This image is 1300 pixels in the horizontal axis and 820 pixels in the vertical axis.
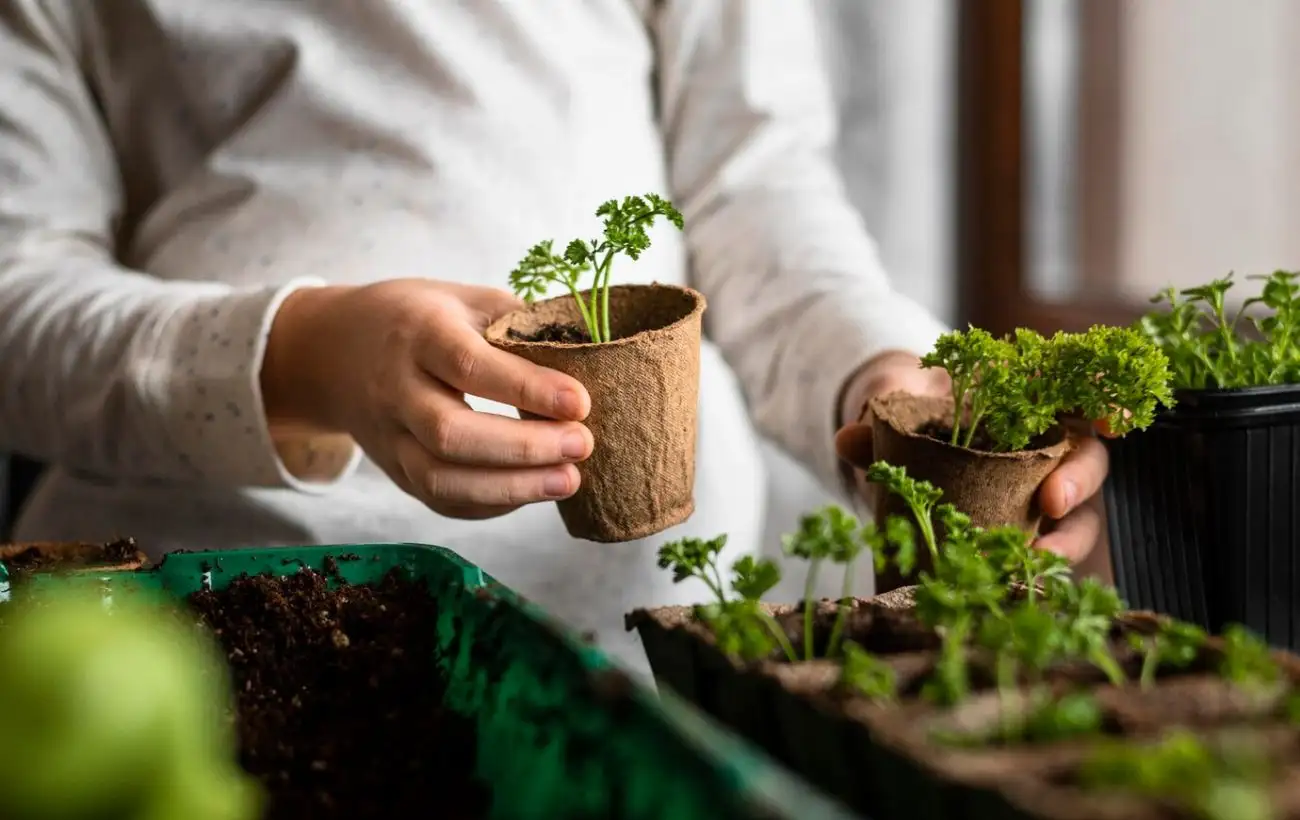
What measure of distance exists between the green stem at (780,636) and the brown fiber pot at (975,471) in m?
0.25

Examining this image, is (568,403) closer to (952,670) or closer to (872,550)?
(872,550)

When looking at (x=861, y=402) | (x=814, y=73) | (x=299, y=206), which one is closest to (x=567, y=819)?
(x=861, y=402)

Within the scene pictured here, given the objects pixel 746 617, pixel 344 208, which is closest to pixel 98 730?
pixel 746 617

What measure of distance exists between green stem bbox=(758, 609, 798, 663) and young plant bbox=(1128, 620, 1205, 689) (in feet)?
0.48

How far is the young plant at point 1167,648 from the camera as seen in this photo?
0.51 m

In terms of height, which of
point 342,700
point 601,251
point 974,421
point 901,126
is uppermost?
point 901,126

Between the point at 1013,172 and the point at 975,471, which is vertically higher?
the point at 1013,172

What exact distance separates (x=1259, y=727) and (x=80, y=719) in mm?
391

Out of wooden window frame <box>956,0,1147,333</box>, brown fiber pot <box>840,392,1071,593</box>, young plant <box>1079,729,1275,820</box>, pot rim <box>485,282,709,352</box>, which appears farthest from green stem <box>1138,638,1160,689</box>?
wooden window frame <box>956,0,1147,333</box>

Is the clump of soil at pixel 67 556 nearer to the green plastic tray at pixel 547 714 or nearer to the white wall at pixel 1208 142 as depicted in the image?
the green plastic tray at pixel 547 714

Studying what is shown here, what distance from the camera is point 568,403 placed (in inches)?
31.9

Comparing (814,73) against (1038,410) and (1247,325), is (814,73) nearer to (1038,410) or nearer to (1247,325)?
(1247,325)

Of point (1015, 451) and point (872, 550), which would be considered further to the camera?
point (1015, 451)

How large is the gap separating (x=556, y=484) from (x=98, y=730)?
509 mm
